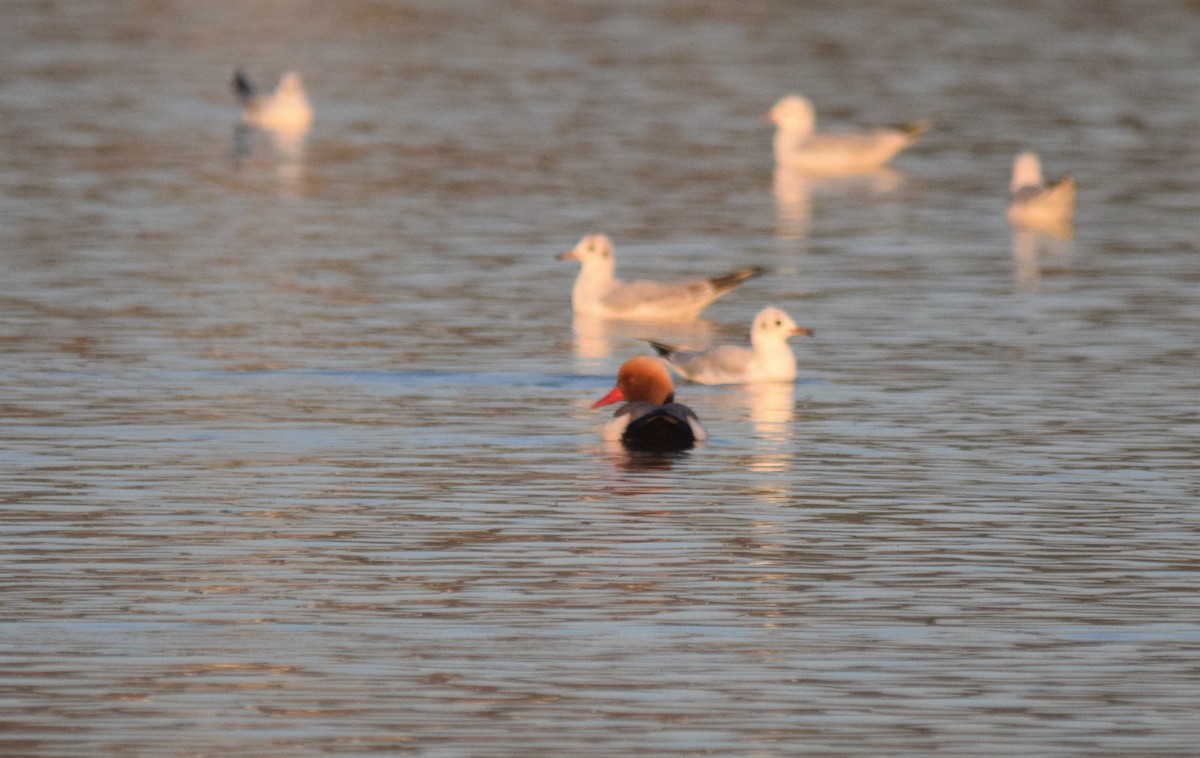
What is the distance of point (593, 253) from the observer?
2308 cm

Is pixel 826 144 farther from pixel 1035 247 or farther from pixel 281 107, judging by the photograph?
pixel 1035 247

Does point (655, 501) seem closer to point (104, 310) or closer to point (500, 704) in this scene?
point (500, 704)

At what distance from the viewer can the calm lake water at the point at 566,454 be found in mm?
9930

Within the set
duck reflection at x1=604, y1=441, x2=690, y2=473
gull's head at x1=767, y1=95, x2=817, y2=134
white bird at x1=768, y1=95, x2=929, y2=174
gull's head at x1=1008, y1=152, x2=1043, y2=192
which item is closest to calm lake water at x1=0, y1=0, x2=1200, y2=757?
duck reflection at x1=604, y1=441, x2=690, y2=473

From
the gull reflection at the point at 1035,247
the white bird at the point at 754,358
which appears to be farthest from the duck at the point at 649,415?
the gull reflection at the point at 1035,247

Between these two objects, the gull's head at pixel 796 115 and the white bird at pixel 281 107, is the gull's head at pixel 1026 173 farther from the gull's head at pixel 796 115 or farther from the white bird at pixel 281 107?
the white bird at pixel 281 107

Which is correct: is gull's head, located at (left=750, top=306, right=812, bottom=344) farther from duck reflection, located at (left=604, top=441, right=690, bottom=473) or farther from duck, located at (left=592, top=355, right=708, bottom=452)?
duck reflection, located at (left=604, top=441, right=690, bottom=473)

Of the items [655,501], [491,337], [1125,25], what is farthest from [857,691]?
[1125,25]

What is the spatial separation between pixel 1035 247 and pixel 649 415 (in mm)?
12686

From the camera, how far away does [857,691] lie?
10016 mm

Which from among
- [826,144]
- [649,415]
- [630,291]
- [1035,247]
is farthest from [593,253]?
[826,144]

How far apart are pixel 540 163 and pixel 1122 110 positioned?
11107mm

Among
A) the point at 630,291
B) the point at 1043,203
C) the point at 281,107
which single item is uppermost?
the point at 281,107

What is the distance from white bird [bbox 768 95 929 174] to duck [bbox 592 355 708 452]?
19.0 m
